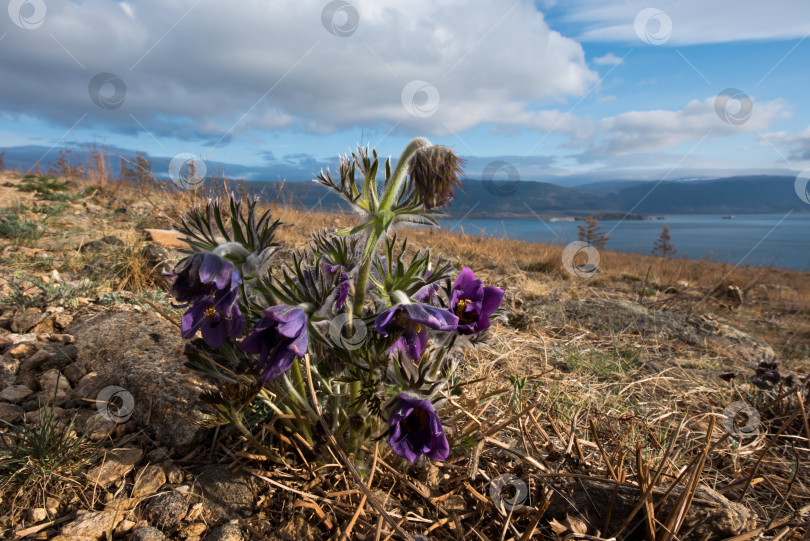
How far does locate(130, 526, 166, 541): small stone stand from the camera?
1.45 meters

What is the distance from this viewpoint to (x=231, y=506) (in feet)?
5.34

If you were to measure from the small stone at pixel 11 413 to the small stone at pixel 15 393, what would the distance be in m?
0.06

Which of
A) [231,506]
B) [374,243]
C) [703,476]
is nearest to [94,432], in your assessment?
[231,506]

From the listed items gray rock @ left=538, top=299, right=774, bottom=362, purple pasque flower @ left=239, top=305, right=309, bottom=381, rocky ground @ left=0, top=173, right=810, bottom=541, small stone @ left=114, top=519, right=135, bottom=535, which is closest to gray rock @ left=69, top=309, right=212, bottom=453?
rocky ground @ left=0, top=173, right=810, bottom=541

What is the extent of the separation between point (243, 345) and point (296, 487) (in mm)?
714

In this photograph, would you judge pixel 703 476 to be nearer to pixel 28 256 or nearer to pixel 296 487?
pixel 296 487

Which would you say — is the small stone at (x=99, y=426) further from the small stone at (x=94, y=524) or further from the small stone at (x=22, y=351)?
the small stone at (x=22, y=351)

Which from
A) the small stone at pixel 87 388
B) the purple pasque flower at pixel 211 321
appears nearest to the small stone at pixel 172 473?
the small stone at pixel 87 388

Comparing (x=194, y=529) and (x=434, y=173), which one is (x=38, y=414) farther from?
(x=434, y=173)

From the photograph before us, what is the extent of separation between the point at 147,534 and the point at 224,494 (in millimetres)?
263

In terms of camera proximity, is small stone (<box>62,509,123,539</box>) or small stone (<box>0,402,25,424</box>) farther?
small stone (<box>0,402,25,424</box>)

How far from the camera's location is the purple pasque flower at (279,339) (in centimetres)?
126

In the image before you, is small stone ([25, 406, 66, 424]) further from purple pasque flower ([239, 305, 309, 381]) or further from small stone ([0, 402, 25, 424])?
purple pasque flower ([239, 305, 309, 381])

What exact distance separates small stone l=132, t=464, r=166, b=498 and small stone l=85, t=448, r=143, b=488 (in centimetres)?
6
